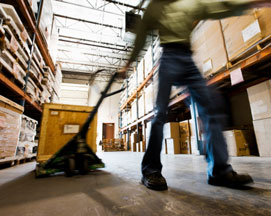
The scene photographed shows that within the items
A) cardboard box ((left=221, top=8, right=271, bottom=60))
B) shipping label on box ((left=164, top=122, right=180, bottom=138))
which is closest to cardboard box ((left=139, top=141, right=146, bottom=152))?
shipping label on box ((left=164, top=122, right=180, bottom=138))

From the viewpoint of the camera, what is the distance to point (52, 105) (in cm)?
229

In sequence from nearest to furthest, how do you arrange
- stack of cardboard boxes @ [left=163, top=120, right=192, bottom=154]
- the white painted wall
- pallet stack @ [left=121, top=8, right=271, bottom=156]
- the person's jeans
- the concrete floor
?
the concrete floor, the person's jeans, pallet stack @ [left=121, top=8, right=271, bottom=156], stack of cardboard boxes @ [left=163, top=120, right=192, bottom=154], the white painted wall

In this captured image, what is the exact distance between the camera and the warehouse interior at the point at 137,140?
0.72 meters

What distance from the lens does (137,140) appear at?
24.8 ft

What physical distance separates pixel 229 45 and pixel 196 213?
3024 millimetres

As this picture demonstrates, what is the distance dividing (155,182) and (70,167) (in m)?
0.95

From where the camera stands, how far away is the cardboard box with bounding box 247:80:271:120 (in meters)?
2.54

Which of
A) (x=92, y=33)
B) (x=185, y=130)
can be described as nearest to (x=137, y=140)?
(x=185, y=130)

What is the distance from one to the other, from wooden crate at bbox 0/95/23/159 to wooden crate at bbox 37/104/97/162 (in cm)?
50

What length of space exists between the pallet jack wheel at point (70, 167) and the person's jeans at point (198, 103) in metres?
0.78

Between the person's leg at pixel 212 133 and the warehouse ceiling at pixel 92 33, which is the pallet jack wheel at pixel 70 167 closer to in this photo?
the person's leg at pixel 212 133

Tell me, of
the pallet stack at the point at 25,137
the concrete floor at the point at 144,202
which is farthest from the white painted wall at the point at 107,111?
the concrete floor at the point at 144,202

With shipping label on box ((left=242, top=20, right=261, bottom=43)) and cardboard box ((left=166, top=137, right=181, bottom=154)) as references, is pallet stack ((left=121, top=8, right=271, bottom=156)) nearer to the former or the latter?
shipping label on box ((left=242, top=20, right=261, bottom=43))

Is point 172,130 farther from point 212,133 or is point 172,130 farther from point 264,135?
point 212,133
